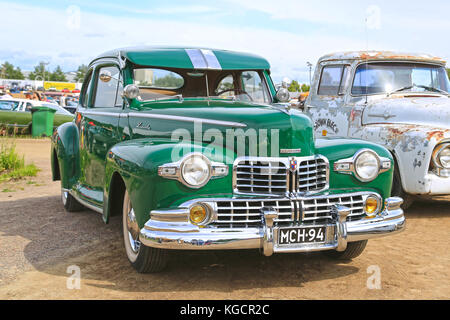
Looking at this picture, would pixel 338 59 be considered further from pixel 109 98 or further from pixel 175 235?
pixel 175 235

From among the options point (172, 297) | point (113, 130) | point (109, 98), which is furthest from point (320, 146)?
point (109, 98)

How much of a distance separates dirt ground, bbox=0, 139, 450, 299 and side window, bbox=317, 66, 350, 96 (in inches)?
91.5

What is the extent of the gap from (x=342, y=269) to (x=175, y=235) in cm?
154

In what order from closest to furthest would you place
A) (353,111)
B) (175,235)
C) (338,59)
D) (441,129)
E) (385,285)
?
(175,235) < (385,285) < (441,129) < (353,111) < (338,59)

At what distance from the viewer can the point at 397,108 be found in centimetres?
666

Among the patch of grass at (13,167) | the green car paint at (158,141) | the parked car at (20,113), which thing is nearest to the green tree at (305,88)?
the parked car at (20,113)

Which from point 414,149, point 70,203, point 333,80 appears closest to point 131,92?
point 70,203

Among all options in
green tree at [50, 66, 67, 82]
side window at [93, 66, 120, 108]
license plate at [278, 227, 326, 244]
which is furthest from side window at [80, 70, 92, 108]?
green tree at [50, 66, 67, 82]

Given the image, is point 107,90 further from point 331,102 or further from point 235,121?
point 331,102

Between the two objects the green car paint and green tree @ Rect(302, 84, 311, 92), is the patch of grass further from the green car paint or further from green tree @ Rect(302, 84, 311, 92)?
green tree @ Rect(302, 84, 311, 92)

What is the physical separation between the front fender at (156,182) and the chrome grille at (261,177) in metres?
0.09

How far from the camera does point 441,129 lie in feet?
20.1

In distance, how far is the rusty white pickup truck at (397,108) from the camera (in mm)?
6051

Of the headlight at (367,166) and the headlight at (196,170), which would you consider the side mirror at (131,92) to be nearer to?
the headlight at (196,170)
